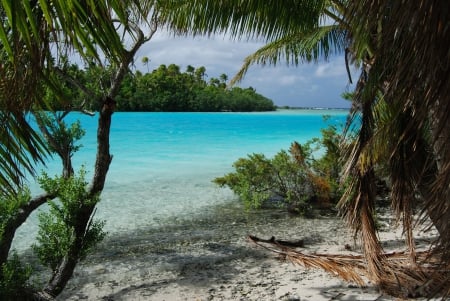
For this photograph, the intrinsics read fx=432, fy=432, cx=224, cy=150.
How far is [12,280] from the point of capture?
11.6 ft

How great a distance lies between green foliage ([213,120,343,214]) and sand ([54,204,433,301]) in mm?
786

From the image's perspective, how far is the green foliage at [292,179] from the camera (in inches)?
355

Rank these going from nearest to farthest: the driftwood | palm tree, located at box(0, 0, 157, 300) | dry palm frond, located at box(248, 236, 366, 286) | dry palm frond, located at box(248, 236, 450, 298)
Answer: palm tree, located at box(0, 0, 157, 300)
dry palm frond, located at box(248, 236, 450, 298)
dry palm frond, located at box(248, 236, 366, 286)
the driftwood

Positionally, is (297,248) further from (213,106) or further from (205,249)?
(213,106)

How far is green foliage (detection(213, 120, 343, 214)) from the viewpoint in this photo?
9008mm

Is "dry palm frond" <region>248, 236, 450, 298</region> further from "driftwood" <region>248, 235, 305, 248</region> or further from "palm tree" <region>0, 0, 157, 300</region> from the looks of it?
"palm tree" <region>0, 0, 157, 300</region>

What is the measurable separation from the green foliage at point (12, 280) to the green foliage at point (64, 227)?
0.39 meters

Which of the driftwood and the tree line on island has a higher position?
the tree line on island

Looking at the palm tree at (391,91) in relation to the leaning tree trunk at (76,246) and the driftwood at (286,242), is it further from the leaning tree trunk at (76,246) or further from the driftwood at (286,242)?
the driftwood at (286,242)

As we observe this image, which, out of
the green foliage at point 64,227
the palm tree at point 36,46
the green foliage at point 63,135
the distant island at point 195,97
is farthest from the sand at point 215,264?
the distant island at point 195,97

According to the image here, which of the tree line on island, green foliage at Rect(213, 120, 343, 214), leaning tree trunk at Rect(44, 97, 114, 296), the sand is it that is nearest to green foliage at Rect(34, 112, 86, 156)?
the tree line on island

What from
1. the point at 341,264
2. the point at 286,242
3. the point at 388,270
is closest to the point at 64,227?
the point at 341,264

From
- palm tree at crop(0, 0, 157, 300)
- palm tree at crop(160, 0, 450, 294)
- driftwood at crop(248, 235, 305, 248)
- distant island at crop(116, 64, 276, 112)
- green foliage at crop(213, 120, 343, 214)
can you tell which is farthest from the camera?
distant island at crop(116, 64, 276, 112)

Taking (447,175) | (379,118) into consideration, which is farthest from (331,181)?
(447,175)
